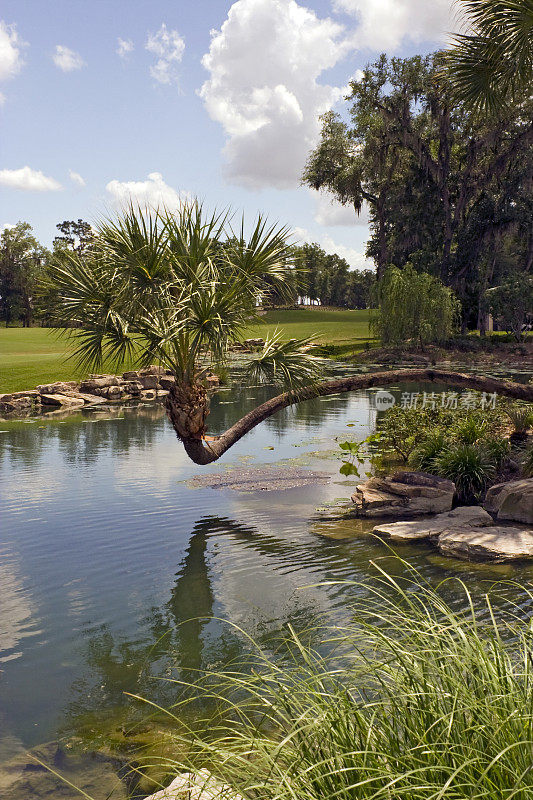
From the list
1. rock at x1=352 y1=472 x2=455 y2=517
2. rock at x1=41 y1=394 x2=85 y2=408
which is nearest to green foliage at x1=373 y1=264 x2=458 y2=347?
rock at x1=41 y1=394 x2=85 y2=408

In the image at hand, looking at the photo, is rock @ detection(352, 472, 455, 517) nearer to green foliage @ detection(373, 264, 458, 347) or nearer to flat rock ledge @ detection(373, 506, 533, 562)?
flat rock ledge @ detection(373, 506, 533, 562)

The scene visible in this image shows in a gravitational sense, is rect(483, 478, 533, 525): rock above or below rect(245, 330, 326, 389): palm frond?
below

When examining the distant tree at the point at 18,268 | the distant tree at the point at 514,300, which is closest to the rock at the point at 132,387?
the distant tree at the point at 514,300

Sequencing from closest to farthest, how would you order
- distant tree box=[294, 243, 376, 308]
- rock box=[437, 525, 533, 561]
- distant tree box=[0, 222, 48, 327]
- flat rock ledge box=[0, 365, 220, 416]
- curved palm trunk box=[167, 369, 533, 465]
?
rock box=[437, 525, 533, 561] → curved palm trunk box=[167, 369, 533, 465] → flat rock ledge box=[0, 365, 220, 416] → distant tree box=[0, 222, 48, 327] → distant tree box=[294, 243, 376, 308]

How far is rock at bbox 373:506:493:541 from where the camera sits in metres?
10.1

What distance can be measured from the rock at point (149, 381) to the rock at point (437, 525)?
22080mm

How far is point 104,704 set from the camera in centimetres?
586

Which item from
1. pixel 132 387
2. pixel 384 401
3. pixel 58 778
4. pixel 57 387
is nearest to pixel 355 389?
pixel 58 778

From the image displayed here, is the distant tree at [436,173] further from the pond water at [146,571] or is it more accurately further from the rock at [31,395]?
the pond water at [146,571]

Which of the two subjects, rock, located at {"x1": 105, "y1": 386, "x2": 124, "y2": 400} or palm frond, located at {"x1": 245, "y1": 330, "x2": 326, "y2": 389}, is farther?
rock, located at {"x1": 105, "y1": 386, "x2": 124, "y2": 400}

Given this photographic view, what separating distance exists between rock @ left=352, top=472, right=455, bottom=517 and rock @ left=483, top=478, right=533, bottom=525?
3.02ft

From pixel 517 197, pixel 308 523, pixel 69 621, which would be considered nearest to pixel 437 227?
pixel 517 197

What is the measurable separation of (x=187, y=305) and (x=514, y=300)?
117 ft

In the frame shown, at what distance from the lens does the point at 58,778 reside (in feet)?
16.1
